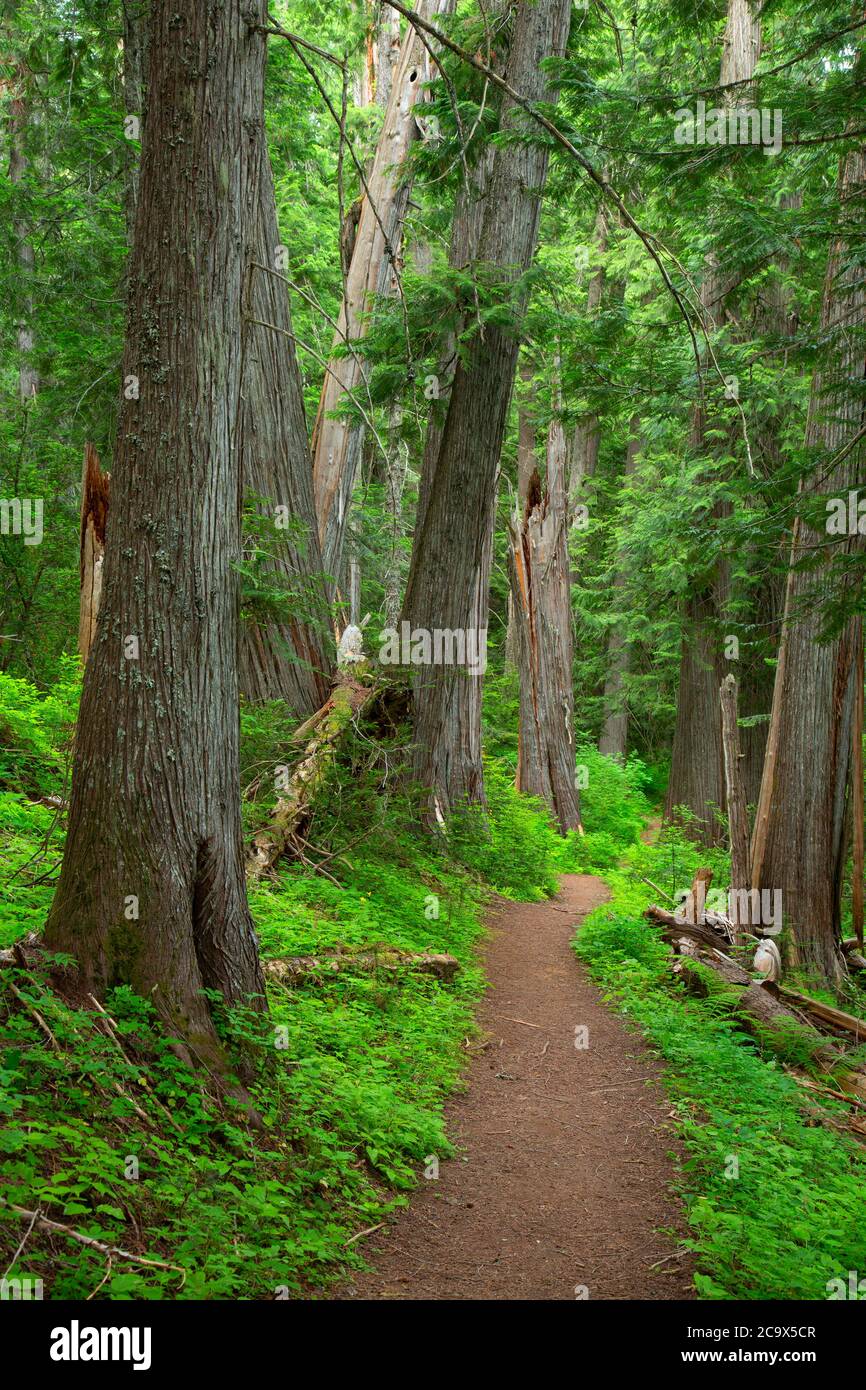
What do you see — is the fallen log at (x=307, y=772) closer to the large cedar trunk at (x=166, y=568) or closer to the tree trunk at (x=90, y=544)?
the tree trunk at (x=90, y=544)

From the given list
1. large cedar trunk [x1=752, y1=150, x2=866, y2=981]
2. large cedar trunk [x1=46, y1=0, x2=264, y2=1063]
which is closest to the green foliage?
large cedar trunk [x1=752, y1=150, x2=866, y2=981]

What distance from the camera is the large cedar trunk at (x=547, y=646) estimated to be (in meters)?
17.3

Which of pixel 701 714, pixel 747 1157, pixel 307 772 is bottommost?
pixel 747 1157

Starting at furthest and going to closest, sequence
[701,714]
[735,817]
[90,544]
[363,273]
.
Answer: [701,714], [363,273], [735,817], [90,544]

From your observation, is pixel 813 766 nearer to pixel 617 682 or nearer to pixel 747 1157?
pixel 747 1157

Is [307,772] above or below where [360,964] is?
above

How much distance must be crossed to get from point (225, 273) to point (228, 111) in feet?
2.20

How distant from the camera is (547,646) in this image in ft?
58.2

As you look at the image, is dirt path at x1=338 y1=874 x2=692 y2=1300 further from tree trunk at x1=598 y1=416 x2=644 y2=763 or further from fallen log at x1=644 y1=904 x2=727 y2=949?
tree trunk at x1=598 y1=416 x2=644 y2=763

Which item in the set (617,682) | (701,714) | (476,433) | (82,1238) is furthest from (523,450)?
(82,1238)

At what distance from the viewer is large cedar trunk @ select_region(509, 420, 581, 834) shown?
17312 mm

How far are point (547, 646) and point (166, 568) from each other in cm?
1405

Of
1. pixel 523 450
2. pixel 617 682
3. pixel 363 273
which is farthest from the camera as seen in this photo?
pixel 617 682

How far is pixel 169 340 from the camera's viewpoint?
160 inches
